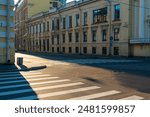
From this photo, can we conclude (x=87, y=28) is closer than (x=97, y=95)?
No

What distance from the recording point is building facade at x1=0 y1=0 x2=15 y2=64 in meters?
20.6

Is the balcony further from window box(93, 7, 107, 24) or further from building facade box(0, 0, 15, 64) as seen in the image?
building facade box(0, 0, 15, 64)

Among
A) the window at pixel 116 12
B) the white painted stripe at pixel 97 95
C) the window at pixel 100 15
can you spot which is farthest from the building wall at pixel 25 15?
the white painted stripe at pixel 97 95

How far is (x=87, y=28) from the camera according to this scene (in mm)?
48625

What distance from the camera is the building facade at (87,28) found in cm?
4056

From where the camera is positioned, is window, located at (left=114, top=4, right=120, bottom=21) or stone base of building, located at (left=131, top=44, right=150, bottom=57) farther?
window, located at (left=114, top=4, right=120, bottom=21)

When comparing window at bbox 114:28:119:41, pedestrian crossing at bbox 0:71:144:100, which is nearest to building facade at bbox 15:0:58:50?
window at bbox 114:28:119:41

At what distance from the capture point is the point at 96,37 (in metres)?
46.0

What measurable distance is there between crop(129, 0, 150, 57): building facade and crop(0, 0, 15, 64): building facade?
2070cm

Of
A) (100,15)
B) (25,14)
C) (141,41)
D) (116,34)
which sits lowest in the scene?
(141,41)

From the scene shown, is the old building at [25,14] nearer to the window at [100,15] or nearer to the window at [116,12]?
the window at [100,15]

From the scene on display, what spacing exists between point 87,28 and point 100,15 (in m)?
4.18

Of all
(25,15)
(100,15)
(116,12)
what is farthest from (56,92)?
(25,15)

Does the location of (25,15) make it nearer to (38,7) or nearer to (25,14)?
(25,14)
